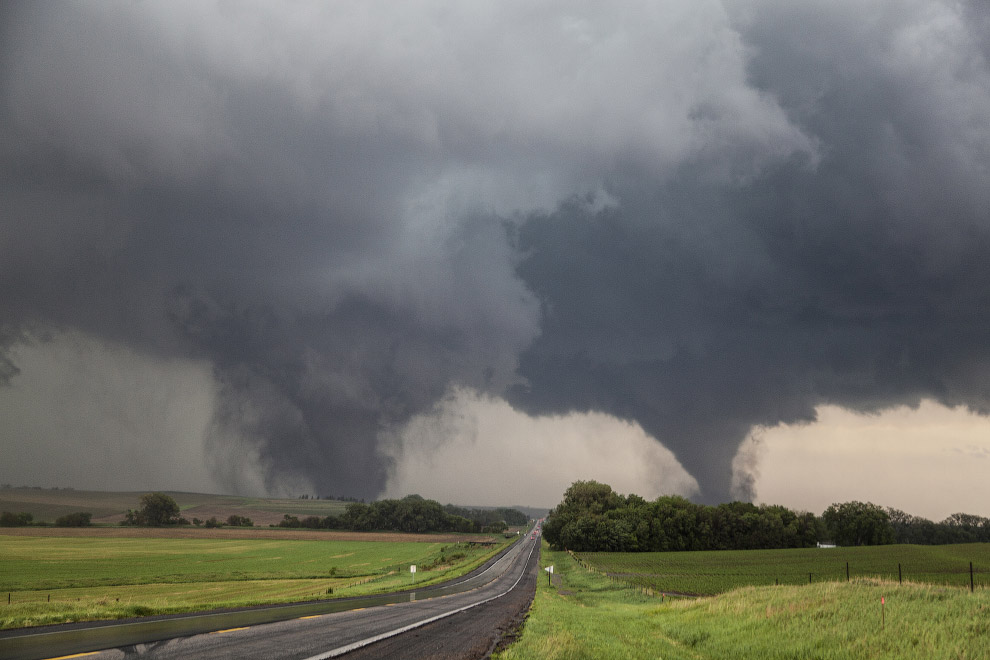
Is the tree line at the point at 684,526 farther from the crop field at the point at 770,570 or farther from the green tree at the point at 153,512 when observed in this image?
the green tree at the point at 153,512

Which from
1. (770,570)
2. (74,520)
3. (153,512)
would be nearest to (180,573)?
(770,570)

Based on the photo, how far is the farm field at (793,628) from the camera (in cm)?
1778

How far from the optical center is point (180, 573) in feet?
252

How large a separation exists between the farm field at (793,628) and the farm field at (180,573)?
754 inches

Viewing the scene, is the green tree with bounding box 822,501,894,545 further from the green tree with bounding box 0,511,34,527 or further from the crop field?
the green tree with bounding box 0,511,34,527

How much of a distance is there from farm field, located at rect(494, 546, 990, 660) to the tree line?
114 metres

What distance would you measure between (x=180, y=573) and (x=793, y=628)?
7968 cm

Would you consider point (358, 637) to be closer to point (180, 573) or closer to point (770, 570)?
point (180, 573)

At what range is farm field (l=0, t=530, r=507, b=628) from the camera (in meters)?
32.2

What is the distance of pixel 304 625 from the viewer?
72.0 feet

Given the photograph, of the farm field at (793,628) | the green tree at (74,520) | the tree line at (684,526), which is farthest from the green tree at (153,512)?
the farm field at (793,628)

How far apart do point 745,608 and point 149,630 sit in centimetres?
2474

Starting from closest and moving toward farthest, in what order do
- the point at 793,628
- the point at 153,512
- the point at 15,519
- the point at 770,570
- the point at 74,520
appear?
the point at 793,628
the point at 770,570
the point at 15,519
the point at 74,520
the point at 153,512

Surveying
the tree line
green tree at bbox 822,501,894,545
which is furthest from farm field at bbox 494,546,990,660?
green tree at bbox 822,501,894,545
